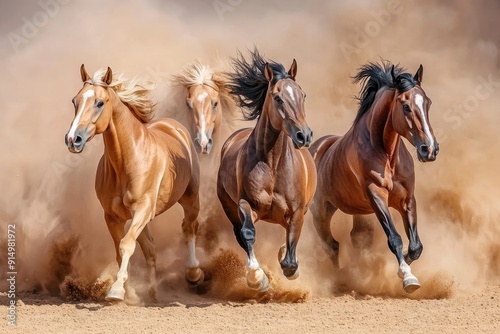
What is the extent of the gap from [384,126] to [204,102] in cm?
223

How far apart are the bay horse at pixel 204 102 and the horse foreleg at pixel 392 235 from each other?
6.39 ft

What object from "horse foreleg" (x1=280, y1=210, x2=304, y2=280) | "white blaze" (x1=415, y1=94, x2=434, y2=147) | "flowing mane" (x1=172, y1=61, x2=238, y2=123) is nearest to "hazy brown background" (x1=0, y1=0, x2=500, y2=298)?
"flowing mane" (x1=172, y1=61, x2=238, y2=123)

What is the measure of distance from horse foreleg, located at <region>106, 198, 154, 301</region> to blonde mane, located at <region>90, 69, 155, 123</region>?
3.31 feet

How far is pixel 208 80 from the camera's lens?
1180cm

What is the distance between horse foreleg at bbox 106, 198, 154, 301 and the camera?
862 cm

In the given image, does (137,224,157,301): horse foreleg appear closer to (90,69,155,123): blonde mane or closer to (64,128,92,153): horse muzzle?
(90,69,155,123): blonde mane

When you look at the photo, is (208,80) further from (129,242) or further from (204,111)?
(129,242)

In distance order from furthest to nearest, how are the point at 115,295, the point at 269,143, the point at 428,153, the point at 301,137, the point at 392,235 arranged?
1. the point at 392,235
2. the point at 269,143
3. the point at 428,153
4. the point at 301,137
5. the point at 115,295

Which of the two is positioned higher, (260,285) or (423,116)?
(423,116)

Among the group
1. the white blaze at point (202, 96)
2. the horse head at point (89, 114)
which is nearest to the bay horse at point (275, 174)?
the horse head at point (89, 114)

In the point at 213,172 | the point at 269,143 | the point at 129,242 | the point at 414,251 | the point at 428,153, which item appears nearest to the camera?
the point at 129,242

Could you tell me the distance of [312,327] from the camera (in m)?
8.23

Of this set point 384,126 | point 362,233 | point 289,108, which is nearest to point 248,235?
point 289,108

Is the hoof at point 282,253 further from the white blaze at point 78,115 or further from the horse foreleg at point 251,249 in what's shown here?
the white blaze at point 78,115
